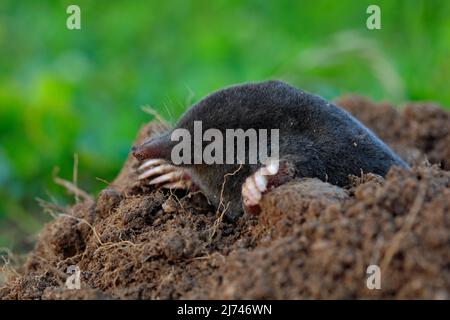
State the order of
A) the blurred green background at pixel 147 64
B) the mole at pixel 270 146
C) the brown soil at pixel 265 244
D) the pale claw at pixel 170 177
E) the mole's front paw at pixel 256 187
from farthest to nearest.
Answer: 1. the blurred green background at pixel 147 64
2. the pale claw at pixel 170 177
3. the mole at pixel 270 146
4. the mole's front paw at pixel 256 187
5. the brown soil at pixel 265 244

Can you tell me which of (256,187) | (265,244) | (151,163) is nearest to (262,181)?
(256,187)

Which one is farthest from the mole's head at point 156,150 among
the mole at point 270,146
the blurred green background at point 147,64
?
the blurred green background at point 147,64

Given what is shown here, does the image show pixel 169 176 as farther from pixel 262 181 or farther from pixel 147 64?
pixel 147 64

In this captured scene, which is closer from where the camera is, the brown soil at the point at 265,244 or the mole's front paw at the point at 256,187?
the brown soil at the point at 265,244

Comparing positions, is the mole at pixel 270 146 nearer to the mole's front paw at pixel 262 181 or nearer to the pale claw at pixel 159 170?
the pale claw at pixel 159 170

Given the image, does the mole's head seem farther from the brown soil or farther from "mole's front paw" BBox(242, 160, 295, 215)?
"mole's front paw" BBox(242, 160, 295, 215)
